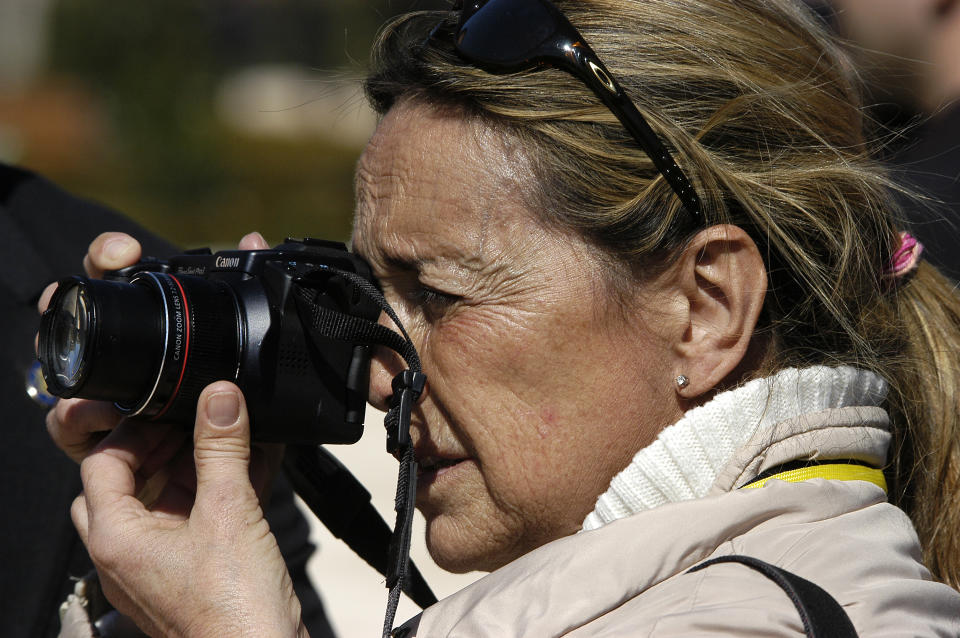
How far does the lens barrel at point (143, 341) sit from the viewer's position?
1.37 m

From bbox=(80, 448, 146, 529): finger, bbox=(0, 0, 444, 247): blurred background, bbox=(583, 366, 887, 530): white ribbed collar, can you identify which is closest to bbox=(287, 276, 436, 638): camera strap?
bbox=(583, 366, 887, 530): white ribbed collar

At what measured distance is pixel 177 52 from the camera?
1127 cm

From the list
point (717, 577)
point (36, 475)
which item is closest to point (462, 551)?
point (717, 577)

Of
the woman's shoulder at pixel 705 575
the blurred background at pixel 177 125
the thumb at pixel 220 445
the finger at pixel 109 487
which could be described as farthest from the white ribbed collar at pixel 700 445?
the blurred background at pixel 177 125

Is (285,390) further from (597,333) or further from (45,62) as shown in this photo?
(45,62)

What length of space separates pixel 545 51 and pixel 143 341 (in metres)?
0.69

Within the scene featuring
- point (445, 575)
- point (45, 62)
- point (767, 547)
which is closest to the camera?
point (767, 547)

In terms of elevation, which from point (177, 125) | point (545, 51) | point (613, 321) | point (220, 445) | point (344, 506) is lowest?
point (344, 506)

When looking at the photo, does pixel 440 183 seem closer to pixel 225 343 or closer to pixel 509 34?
pixel 509 34

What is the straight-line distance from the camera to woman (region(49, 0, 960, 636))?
135 centimetres

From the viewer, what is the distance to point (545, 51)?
1440 mm

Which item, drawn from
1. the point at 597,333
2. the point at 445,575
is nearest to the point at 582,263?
Answer: the point at 597,333

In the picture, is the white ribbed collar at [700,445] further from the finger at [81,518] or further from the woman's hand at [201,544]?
the finger at [81,518]

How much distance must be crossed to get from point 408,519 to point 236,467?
0.25 metres
